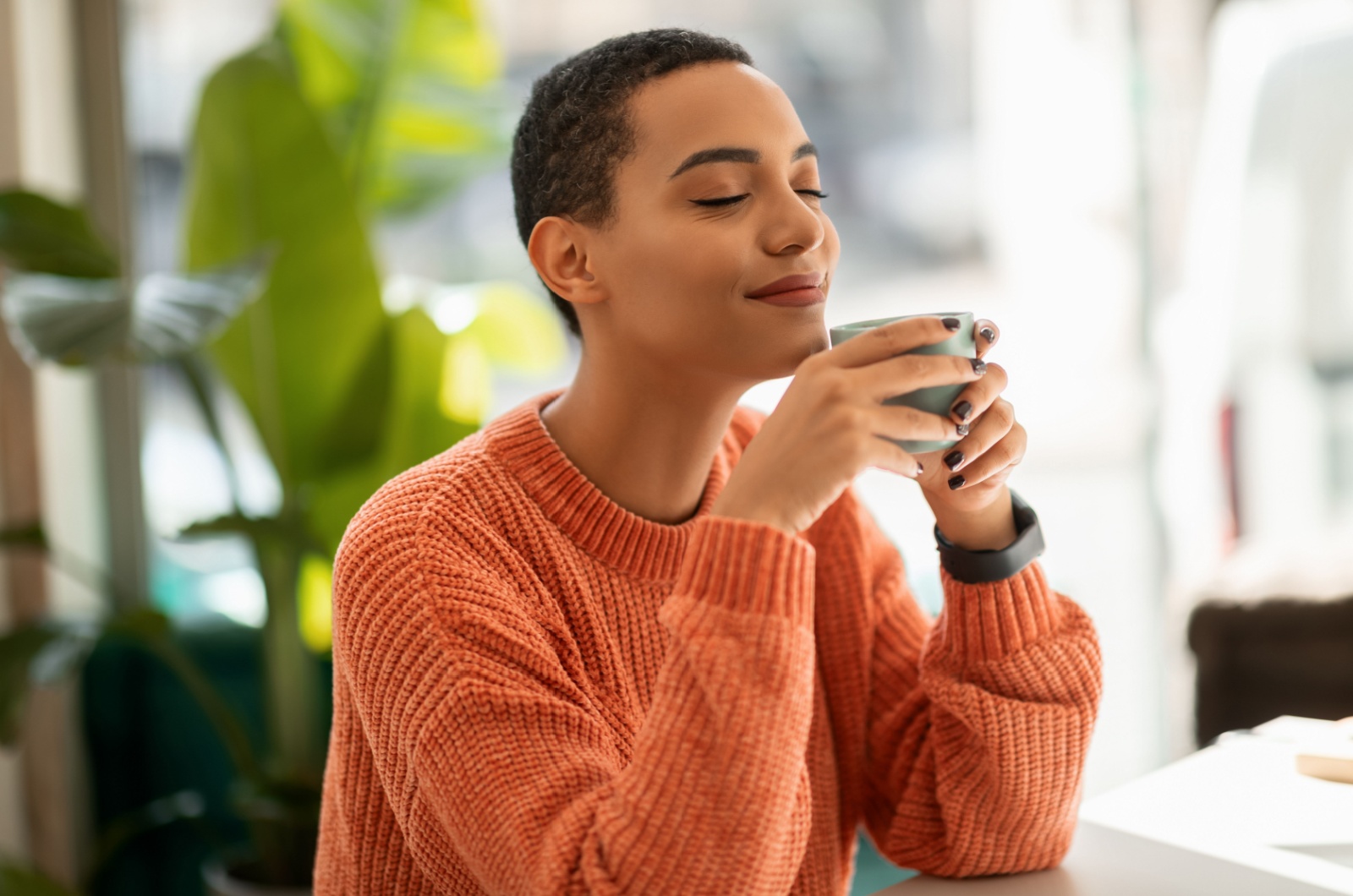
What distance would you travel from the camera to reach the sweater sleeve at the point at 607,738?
0.77 metres

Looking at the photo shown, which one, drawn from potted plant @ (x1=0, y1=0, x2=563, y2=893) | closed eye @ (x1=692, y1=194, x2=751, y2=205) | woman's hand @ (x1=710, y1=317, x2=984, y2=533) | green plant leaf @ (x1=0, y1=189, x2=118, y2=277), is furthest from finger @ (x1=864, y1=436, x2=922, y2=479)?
green plant leaf @ (x1=0, y1=189, x2=118, y2=277)

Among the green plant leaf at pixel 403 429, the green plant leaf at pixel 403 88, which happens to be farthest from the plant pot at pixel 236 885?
the green plant leaf at pixel 403 88

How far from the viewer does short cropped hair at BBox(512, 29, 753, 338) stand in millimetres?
982

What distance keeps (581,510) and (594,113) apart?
323mm

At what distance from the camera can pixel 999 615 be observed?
99cm

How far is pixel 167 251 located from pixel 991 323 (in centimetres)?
224

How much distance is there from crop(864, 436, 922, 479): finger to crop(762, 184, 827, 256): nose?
18 cm

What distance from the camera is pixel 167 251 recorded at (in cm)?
266

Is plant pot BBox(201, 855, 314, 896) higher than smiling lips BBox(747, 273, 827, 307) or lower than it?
lower

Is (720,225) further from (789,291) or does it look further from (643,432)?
(643,432)

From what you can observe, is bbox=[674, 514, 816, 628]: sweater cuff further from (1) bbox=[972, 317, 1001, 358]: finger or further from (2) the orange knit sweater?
(1) bbox=[972, 317, 1001, 358]: finger

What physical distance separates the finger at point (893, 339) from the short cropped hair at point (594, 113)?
26cm

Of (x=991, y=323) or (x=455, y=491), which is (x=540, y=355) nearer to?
(x=455, y=491)

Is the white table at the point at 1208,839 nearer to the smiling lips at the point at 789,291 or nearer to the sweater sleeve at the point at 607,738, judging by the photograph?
the sweater sleeve at the point at 607,738
